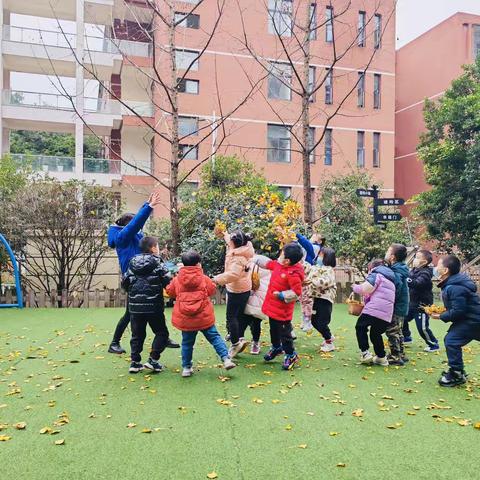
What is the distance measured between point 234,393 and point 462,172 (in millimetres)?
13917

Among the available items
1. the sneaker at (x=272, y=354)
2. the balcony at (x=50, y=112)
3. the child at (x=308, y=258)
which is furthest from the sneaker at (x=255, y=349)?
the balcony at (x=50, y=112)

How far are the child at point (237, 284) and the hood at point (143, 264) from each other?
90 centimetres

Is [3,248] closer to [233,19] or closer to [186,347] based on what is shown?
[186,347]

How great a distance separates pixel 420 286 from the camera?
6699 mm

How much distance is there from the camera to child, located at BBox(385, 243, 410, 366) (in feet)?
19.0

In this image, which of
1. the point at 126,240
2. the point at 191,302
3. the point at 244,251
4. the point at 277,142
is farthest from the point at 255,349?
the point at 277,142

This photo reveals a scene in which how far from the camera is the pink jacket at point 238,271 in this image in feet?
18.3

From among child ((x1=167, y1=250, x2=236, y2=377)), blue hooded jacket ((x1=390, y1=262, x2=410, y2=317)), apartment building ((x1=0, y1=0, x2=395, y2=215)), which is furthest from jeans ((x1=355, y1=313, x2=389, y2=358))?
apartment building ((x1=0, y1=0, x2=395, y2=215))

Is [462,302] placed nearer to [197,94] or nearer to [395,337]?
[395,337]

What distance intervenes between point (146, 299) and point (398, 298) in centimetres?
293

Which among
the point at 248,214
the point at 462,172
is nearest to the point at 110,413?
the point at 248,214

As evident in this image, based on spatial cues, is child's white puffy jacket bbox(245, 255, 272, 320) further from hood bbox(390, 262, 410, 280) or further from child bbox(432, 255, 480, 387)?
child bbox(432, 255, 480, 387)

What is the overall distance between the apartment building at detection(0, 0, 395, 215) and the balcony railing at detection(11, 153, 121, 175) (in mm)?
46

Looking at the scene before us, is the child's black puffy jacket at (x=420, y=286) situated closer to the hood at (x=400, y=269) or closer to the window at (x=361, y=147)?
the hood at (x=400, y=269)
